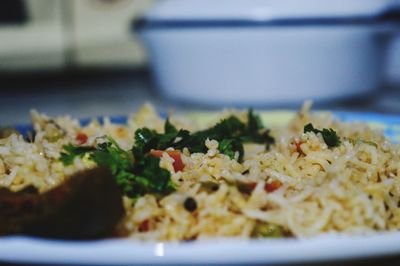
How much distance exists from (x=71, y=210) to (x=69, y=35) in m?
3.00

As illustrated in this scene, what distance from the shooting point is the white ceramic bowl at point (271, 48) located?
2080 millimetres

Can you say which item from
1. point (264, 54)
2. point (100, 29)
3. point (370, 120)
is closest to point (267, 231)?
point (370, 120)

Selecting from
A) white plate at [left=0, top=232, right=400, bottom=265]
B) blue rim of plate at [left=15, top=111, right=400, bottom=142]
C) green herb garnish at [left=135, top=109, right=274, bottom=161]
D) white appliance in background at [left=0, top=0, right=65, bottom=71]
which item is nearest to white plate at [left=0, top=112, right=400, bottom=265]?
white plate at [left=0, top=232, right=400, bottom=265]

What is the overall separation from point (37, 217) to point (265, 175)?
1.22 feet

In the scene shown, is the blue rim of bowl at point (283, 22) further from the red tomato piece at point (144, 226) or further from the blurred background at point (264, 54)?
the red tomato piece at point (144, 226)

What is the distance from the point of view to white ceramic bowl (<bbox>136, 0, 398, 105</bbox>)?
208 centimetres

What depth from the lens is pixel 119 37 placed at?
12.0 ft

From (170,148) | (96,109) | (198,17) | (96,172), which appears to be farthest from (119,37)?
(96,172)

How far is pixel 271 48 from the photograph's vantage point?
6.85 feet

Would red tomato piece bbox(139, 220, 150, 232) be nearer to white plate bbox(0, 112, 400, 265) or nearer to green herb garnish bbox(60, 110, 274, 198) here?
green herb garnish bbox(60, 110, 274, 198)

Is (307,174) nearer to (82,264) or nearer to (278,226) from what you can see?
(278,226)

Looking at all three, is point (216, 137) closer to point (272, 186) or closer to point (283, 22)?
point (272, 186)

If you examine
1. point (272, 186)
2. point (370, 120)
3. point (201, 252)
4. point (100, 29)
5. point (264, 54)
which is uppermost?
point (100, 29)

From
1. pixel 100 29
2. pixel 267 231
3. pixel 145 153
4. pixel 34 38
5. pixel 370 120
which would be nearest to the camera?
pixel 267 231
